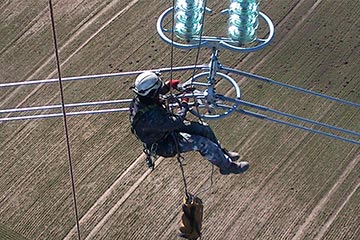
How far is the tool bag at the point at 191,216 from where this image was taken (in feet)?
40.6

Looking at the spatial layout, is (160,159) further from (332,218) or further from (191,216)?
(191,216)

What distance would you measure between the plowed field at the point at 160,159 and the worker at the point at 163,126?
7.92m

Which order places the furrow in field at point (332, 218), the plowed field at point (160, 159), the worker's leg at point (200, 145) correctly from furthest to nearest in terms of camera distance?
the plowed field at point (160, 159)
the furrow in field at point (332, 218)
the worker's leg at point (200, 145)

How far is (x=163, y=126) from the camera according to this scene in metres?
12.0

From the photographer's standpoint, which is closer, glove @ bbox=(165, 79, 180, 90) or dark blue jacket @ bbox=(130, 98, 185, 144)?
glove @ bbox=(165, 79, 180, 90)

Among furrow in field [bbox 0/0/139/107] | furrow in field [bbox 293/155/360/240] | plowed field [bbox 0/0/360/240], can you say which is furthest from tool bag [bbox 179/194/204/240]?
furrow in field [bbox 0/0/139/107]

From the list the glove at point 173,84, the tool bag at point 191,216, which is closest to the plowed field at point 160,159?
the tool bag at point 191,216

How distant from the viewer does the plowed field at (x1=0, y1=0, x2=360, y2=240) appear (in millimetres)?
20859

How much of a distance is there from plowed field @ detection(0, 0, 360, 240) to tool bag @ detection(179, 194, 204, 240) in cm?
773

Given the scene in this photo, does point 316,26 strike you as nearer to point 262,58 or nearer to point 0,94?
point 262,58

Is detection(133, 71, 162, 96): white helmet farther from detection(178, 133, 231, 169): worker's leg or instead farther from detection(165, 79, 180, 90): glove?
detection(178, 133, 231, 169): worker's leg

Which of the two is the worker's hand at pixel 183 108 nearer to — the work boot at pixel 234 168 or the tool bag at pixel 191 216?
the tool bag at pixel 191 216

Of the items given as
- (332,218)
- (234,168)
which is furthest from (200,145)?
(332,218)

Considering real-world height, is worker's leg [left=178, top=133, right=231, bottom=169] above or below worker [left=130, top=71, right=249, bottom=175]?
below
